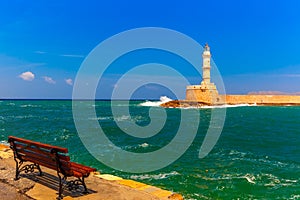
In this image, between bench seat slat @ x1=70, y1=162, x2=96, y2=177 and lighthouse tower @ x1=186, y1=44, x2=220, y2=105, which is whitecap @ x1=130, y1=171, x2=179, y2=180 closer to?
bench seat slat @ x1=70, y1=162, x2=96, y2=177

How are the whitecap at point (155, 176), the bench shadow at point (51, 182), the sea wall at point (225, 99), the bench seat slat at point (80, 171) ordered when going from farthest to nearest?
the sea wall at point (225, 99), the whitecap at point (155, 176), the bench shadow at point (51, 182), the bench seat slat at point (80, 171)

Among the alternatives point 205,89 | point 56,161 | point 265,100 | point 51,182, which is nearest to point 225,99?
point 265,100

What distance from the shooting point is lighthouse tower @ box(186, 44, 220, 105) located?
3588 inches

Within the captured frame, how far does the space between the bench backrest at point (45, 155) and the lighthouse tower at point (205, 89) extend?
8612 cm

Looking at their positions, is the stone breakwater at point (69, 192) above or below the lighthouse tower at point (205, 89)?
below

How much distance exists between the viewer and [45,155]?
6488mm

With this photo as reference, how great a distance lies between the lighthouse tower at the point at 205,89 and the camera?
3588 inches

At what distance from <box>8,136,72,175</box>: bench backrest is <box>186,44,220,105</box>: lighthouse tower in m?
86.1

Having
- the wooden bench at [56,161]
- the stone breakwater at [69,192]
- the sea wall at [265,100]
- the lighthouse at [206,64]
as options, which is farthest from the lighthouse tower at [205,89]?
the wooden bench at [56,161]

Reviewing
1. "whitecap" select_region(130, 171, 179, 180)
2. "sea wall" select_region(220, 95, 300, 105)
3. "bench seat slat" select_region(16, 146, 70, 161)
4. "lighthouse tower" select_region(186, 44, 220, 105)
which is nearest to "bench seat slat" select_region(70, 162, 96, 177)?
"bench seat slat" select_region(16, 146, 70, 161)

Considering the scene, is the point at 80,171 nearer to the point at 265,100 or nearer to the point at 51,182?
the point at 51,182

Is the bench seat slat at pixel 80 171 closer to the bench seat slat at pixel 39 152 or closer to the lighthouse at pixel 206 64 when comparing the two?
the bench seat slat at pixel 39 152

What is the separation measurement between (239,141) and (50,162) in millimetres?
18050

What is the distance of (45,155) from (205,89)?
88.2 m
